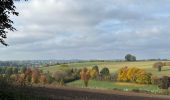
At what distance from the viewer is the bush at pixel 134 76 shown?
100312mm

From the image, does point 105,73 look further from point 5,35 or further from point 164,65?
point 5,35

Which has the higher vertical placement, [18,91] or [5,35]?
[5,35]

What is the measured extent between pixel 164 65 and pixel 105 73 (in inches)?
1445

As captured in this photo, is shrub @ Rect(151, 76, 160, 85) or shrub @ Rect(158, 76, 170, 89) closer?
shrub @ Rect(158, 76, 170, 89)

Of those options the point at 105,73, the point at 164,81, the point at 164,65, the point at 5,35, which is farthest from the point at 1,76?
the point at 164,65

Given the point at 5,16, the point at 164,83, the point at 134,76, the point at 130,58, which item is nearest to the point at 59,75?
the point at 164,83

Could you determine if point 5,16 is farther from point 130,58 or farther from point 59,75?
point 130,58

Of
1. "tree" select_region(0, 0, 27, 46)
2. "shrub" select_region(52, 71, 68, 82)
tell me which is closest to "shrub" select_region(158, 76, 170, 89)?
"shrub" select_region(52, 71, 68, 82)

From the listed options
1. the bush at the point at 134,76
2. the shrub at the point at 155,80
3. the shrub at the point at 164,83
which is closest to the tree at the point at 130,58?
the bush at the point at 134,76

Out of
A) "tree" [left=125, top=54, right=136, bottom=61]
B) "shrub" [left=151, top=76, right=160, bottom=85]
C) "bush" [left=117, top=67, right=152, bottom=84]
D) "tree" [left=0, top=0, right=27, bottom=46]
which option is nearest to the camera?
"tree" [left=0, top=0, right=27, bottom=46]

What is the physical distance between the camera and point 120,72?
11131cm

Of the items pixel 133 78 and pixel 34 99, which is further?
pixel 133 78

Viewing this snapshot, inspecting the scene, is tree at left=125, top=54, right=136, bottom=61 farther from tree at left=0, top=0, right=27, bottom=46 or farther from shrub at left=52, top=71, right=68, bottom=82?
tree at left=0, top=0, right=27, bottom=46

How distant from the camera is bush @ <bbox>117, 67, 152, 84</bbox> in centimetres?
10031
